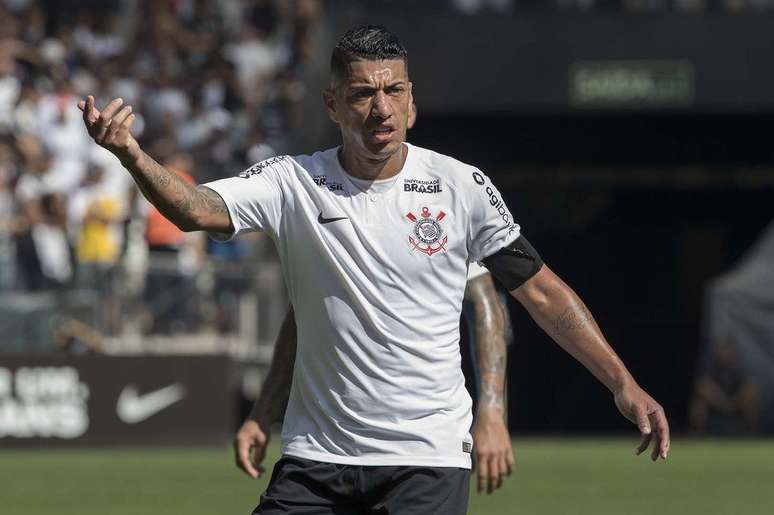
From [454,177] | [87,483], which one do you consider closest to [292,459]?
[454,177]

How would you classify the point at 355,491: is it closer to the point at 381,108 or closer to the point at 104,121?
the point at 381,108

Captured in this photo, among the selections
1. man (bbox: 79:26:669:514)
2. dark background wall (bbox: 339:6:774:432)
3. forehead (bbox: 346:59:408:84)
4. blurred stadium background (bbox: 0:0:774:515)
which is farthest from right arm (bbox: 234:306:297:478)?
dark background wall (bbox: 339:6:774:432)

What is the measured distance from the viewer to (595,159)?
76.3 ft

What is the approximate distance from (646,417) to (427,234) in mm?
936

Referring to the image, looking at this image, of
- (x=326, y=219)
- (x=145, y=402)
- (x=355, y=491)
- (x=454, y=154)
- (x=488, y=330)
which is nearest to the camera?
(x=355, y=491)

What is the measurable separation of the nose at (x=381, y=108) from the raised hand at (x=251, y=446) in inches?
52.8

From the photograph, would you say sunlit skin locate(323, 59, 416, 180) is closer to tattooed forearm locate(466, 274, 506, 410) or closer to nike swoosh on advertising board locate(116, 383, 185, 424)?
tattooed forearm locate(466, 274, 506, 410)

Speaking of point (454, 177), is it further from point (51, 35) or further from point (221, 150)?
point (51, 35)

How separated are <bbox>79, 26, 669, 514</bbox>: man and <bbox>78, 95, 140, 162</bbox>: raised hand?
48 centimetres

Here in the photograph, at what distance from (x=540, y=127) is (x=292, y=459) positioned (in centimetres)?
1680

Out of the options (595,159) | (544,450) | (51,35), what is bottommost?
(544,450)

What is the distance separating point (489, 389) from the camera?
21.8ft

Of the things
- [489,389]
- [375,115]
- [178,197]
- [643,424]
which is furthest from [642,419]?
[178,197]

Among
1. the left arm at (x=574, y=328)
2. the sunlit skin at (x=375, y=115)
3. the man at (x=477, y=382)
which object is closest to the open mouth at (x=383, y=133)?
the sunlit skin at (x=375, y=115)
